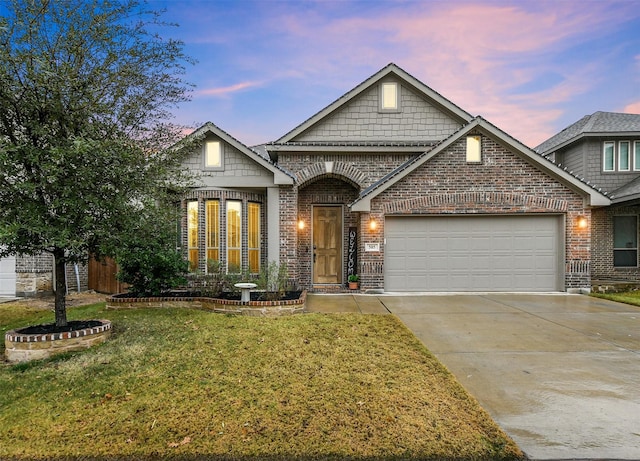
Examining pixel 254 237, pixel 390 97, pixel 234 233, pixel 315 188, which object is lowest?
pixel 254 237

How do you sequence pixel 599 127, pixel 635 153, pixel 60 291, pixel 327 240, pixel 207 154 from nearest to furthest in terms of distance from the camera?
pixel 60 291 → pixel 207 154 → pixel 327 240 → pixel 635 153 → pixel 599 127

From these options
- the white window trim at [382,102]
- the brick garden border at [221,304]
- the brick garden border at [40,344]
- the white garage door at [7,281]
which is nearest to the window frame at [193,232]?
the brick garden border at [221,304]

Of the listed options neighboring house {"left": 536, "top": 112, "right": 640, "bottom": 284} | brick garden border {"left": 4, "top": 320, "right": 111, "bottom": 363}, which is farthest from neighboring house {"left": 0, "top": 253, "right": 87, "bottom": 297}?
neighboring house {"left": 536, "top": 112, "right": 640, "bottom": 284}

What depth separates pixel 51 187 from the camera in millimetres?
4898

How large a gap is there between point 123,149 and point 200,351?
3.46 meters

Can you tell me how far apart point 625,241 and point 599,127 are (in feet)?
15.9

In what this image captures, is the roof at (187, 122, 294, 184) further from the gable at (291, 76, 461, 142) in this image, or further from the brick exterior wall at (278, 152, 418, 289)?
the gable at (291, 76, 461, 142)

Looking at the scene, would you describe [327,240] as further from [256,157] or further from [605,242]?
[605,242]

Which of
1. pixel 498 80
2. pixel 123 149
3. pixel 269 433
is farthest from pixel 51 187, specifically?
pixel 498 80

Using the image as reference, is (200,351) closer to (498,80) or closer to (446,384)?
(446,384)

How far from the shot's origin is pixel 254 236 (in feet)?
36.4

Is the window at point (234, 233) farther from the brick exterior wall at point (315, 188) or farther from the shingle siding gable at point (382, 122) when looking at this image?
the shingle siding gable at point (382, 122)

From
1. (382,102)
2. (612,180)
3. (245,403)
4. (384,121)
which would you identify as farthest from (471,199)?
(245,403)

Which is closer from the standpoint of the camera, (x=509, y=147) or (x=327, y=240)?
(x=509, y=147)
